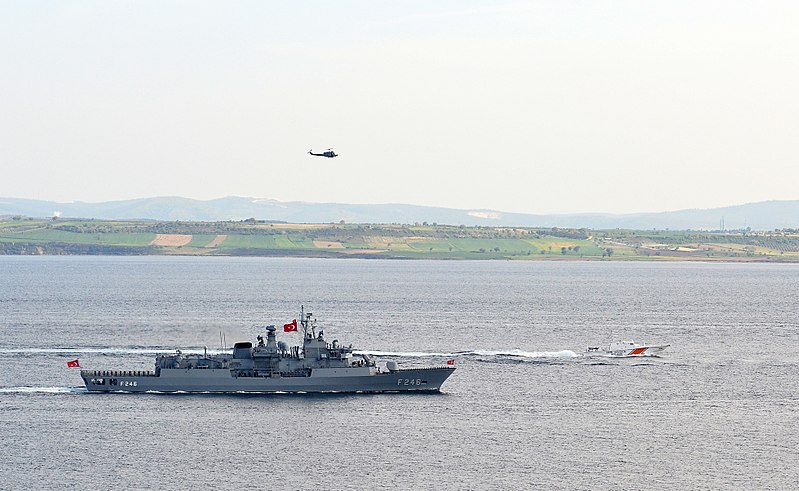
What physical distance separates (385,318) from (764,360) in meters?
64.0

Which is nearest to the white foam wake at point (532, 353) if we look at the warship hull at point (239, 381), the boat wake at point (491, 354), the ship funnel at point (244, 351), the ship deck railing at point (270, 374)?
the boat wake at point (491, 354)

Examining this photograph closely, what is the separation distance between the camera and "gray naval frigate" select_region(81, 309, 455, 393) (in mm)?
109125

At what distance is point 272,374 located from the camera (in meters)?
110

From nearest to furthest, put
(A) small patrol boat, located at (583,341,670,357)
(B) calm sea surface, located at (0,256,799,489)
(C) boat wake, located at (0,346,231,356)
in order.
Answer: (B) calm sea surface, located at (0,256,799,489) < (C) boat wake, located at (0,346,231,356) < (A) small patrol boat, located at (583,341,670,357)

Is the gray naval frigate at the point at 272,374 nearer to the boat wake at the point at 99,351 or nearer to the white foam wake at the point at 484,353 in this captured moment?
the boat wake at the point at 99,351

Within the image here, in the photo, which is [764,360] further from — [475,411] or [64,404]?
[64,404]

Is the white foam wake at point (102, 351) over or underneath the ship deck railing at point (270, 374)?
underneath

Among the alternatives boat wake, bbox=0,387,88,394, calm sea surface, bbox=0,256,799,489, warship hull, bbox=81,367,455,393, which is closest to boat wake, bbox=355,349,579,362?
calm sea surface, bbox=0,256,799,489

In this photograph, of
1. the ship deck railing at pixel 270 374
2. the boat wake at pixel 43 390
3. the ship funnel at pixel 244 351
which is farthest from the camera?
the ship funnel at pixel 244 351

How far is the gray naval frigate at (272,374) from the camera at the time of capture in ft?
358

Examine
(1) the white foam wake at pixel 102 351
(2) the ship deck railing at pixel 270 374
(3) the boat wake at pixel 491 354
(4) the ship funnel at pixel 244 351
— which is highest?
(4) the ship funnel at pixel 244 351

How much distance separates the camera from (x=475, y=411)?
100438 mm

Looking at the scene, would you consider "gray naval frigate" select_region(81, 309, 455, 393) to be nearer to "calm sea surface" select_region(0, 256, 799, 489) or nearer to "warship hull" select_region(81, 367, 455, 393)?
"warship hull" select_region(81, 367, 455, 393)

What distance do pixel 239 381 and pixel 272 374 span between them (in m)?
3.08
